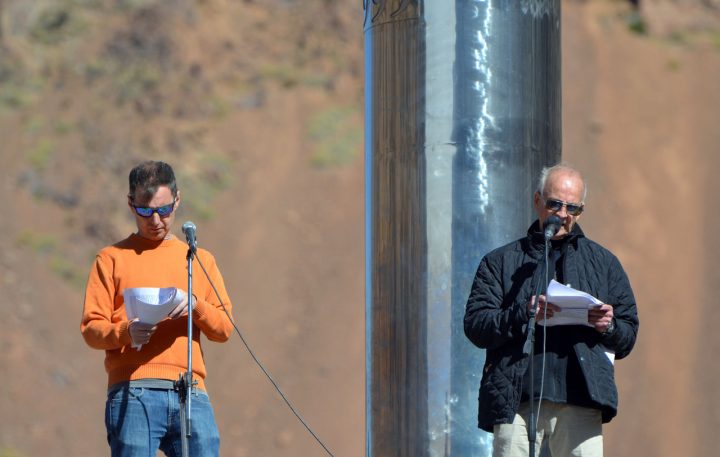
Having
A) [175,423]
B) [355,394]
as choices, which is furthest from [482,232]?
A: [355,394]

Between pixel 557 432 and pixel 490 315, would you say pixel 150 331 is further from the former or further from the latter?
pixel 557 432

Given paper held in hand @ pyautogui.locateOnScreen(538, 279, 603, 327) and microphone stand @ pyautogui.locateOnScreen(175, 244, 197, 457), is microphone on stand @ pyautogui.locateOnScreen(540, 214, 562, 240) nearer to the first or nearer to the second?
paper held in hand @ pyautogui.locateOnScreen(538, 279, 603, 327)

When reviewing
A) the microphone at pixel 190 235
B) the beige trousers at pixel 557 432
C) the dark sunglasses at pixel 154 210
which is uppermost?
the dark sunglasses at pixel 154 210

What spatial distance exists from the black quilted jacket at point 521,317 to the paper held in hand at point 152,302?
45.6 inches

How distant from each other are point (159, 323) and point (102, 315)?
0.77 feet

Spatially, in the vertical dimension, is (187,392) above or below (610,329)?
below

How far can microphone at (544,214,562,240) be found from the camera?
564 cm

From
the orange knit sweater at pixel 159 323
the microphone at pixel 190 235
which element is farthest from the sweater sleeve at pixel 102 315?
the microphone at pixel 190 235

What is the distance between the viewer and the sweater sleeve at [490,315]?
18.4 feet

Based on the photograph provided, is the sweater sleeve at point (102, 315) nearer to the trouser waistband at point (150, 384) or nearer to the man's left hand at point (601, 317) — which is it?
the trouser waistband at point (150, 384)

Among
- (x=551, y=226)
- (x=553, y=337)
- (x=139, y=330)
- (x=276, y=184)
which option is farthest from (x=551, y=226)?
(x=276, y=184)

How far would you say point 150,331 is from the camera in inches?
231

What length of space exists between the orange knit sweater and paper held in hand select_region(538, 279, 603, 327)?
1.40 metres

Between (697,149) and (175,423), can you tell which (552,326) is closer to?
(175,423)
